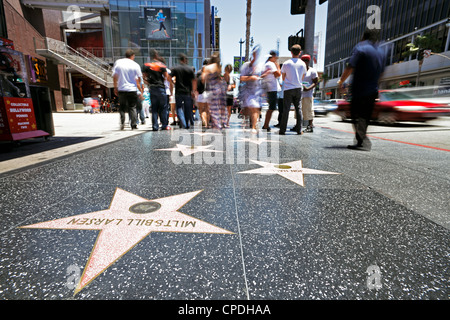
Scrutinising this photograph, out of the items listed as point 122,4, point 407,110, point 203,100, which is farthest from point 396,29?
point 203,100

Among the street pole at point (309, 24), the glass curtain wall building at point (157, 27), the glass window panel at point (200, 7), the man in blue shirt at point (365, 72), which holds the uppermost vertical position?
the glass window panel at point (200, 7)

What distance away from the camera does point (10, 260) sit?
1047 mm

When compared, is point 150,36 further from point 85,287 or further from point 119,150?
point 85,287

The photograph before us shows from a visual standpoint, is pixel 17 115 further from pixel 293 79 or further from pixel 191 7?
pixel 191 7

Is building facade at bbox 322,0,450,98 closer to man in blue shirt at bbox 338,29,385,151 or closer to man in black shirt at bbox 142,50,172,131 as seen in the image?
man in blue shirt at bbox 338,29,385,151

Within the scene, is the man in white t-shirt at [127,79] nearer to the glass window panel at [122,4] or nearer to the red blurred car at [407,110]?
the red blurred car at [407,110]

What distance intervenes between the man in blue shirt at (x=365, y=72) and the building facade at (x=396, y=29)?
67.5 feet

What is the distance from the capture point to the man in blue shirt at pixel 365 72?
3533 millimetres

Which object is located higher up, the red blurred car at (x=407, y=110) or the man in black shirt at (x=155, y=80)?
the man in black shirt at (x=155, y=80)

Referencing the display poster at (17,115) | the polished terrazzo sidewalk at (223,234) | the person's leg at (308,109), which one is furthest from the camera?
the person's leg at (308,109)

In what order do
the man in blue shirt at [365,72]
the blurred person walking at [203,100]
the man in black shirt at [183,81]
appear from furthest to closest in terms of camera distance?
the blurred person walking at [203,100] → the man in black shirt at [183,81] → the man in blue shirt at [365,72]

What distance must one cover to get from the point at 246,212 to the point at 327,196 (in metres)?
0.71

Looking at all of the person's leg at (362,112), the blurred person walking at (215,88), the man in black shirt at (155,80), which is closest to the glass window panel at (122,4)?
the man in black shirt at (155,80)

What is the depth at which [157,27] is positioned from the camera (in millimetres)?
22844
